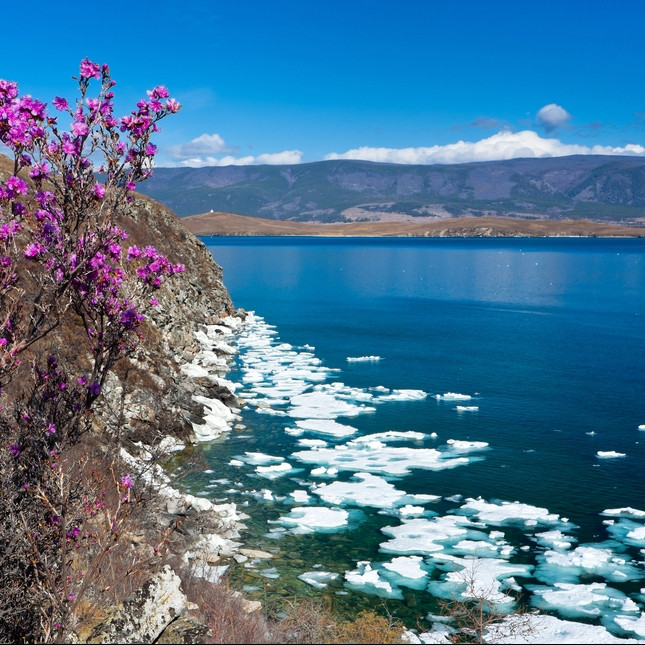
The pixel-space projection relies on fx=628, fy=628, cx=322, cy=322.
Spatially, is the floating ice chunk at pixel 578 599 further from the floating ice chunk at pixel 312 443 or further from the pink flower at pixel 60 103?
the pink flower at pixel 60 103

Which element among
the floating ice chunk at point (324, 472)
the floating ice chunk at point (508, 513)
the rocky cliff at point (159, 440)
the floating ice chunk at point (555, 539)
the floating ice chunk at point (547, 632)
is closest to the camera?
the rocky cliff at point (159, 440)

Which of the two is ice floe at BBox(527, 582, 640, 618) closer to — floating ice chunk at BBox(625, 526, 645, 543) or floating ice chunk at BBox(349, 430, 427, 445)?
floating ice chunk at BBox(625, 526, 645, 543)

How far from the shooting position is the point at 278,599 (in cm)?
1448

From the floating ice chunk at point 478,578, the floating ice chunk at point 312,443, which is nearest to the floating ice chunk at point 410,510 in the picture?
the floating ice chunk at point 478,578

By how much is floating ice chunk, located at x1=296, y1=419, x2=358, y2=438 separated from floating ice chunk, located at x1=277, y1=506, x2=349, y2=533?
740 centimetres

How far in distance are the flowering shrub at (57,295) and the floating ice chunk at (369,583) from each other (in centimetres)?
835

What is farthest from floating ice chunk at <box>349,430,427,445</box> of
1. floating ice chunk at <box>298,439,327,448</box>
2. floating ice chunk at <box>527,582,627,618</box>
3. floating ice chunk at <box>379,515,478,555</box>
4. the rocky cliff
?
floating ice chunk at <box>527,582,627,618</box>

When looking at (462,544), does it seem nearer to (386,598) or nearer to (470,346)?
(386,598)

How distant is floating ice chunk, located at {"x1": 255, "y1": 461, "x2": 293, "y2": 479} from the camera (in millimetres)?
22469

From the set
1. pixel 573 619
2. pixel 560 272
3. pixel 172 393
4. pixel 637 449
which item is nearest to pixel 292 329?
pixel 172 393

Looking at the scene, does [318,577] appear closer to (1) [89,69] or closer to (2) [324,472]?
(2) [324,472]

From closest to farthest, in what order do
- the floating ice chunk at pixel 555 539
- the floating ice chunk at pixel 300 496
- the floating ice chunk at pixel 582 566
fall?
the floating ice chunk at pixel 582 566 → the floating ice chunk at pixel 555 539 → the floating ice chunk at pixel 300 496

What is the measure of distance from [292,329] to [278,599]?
42.8m

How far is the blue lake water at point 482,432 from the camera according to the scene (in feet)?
55.2
